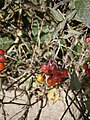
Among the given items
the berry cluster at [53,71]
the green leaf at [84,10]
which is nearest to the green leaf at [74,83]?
the berry cluster at [53,71]

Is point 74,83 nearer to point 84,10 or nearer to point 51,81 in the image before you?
point 51,81

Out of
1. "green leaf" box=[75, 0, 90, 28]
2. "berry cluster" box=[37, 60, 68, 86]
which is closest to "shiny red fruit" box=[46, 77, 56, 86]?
"berry cluster" box=[37, 60, 68, 86]

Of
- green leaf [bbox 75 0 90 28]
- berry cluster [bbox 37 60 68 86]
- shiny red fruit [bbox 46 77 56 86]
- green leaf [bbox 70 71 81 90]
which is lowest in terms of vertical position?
green leaf [bbox 70 71 81 90]

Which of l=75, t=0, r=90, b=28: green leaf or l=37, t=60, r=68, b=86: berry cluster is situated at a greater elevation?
l=75, t=0, r=90, b=28: green leaf

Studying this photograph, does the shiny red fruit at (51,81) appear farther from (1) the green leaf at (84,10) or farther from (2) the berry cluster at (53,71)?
(1) the green leaf at (84,10)

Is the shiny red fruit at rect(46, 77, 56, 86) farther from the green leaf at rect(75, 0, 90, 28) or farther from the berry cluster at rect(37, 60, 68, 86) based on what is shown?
the green leaf at rect(75, 0, 90, 28)

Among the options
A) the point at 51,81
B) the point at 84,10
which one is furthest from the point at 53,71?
the point at 84,10

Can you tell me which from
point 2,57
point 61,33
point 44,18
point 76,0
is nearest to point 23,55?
point 44,18

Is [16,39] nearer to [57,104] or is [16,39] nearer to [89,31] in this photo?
[89,31]

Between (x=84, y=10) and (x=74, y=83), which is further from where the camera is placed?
(x=74, y=83)

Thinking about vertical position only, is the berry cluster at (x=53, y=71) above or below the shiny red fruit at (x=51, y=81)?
above

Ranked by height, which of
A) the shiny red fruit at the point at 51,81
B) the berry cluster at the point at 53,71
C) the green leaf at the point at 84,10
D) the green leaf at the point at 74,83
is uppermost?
the green leaf at the point at 84,10

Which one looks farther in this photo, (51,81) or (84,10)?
(51,81)

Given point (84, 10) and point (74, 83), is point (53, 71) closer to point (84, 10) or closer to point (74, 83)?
point (74, 83)
